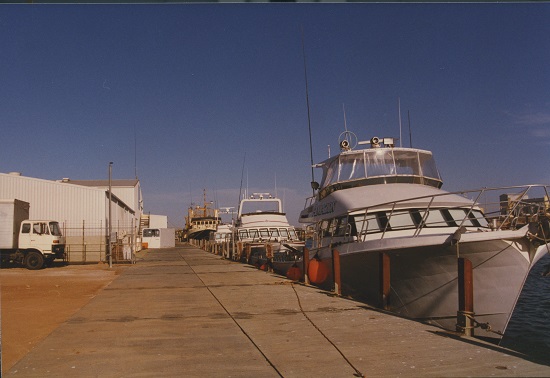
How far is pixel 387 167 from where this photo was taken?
15.6m

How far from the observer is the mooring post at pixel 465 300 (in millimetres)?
7789

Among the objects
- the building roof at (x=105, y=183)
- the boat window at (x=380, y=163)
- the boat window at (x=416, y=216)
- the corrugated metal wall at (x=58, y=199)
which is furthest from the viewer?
the building roof at (x=105, y=183)

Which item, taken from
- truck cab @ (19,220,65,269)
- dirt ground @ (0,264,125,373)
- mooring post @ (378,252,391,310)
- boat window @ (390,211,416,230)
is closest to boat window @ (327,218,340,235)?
boat window @ (390,211,416,230)

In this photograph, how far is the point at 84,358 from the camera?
6500mm

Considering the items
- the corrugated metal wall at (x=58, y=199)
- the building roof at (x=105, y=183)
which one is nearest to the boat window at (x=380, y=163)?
the corrugated metal wall at (x=58, y=199)

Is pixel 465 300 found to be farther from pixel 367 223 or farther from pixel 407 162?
pixel 407 162

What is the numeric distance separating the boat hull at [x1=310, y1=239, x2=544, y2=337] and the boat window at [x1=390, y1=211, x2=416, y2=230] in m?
1.14

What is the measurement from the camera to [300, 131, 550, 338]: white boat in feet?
32.5

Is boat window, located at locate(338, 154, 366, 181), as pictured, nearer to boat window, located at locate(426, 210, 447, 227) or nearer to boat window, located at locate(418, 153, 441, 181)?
boat window, located at locate(418, 153, 441, 181)

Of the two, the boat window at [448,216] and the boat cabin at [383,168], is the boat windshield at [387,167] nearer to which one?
the boat cabin at [383,168]

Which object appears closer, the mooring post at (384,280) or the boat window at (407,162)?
the mooring post at (384,280)

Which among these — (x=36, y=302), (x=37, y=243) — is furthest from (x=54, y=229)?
(x=36, y=302)

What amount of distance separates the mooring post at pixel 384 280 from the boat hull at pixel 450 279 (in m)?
0.23

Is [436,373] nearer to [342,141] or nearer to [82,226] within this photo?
[342,141]
